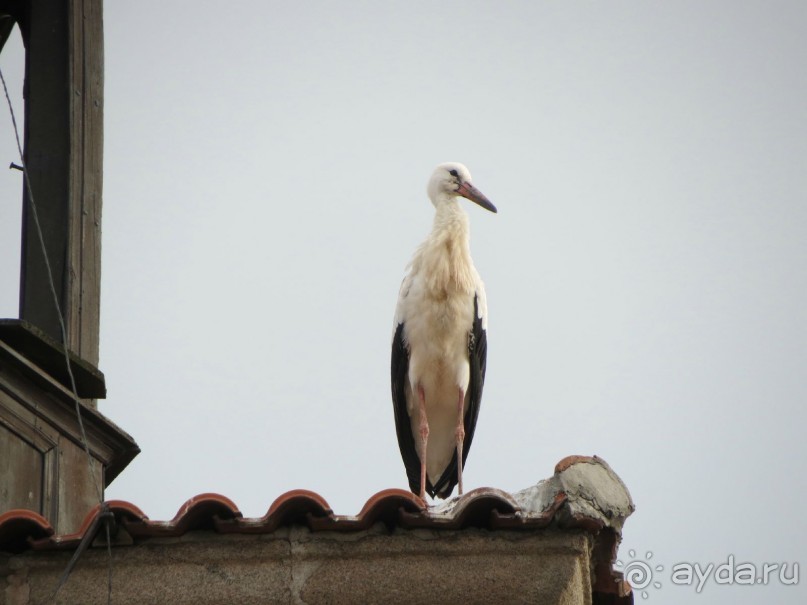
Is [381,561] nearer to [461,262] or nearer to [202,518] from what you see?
[202,518]

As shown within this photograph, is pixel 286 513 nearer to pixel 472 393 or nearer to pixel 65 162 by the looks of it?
pixel 65 162

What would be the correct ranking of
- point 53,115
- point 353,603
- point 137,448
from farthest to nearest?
point 53,115, point 137,448, point 353,603

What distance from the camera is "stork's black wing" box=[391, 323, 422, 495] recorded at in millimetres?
10828

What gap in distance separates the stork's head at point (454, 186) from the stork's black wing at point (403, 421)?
121cm

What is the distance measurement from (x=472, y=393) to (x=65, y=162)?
12.4 feet

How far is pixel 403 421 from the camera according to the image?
11000 millimetres

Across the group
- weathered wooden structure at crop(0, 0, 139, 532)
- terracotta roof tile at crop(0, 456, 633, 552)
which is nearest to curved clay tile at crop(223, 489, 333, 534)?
terracotta roof tile at crop(0, 456, 633, 552)

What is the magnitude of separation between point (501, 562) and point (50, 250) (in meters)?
3.69

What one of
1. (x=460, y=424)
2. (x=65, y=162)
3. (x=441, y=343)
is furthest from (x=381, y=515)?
(x=460, y=424)

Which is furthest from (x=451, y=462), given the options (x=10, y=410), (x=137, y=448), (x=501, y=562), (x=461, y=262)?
(x=501, y=562)

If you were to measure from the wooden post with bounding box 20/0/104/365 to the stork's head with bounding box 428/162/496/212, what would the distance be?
10.1 feet

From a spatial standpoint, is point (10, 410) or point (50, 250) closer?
point (10, 410)

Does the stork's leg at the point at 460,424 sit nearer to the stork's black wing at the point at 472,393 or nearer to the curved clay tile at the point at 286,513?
the stork's black wing at the point at 472,393

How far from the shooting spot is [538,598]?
5.42 metres
